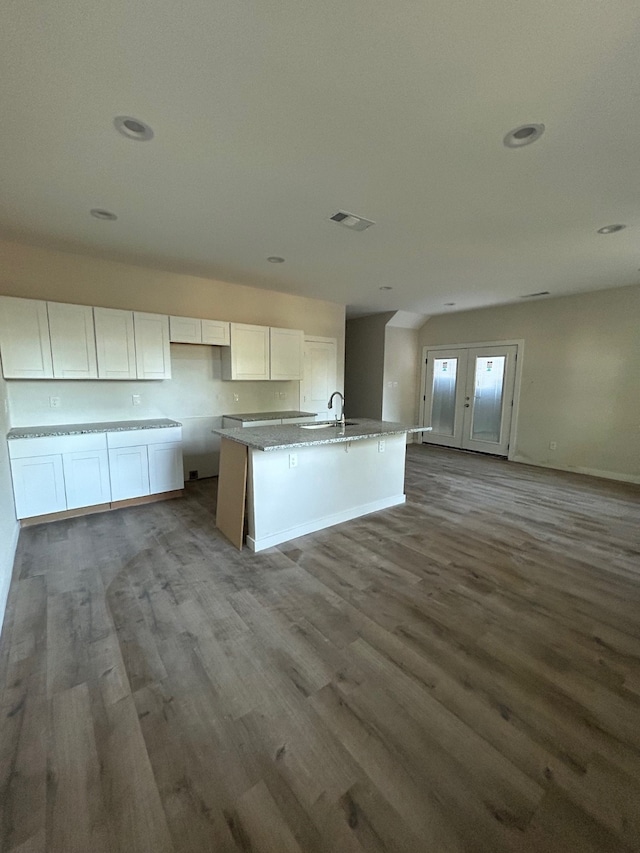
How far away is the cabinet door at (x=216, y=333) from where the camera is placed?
173 inches

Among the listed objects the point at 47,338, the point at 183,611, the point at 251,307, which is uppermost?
the point at 251,307

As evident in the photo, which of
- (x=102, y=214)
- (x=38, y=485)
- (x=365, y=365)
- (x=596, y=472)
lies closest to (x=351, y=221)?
(x=102, y=214)

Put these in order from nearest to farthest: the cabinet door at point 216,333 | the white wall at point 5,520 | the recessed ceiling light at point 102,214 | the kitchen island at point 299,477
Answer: the white wall at point 5,520
the recessed ceiling light at point 102,214
the kitchen island at point 299,477
the cabinet door at point 216,333

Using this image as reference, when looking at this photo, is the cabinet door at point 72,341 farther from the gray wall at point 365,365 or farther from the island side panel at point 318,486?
the gray wall at point 365,365

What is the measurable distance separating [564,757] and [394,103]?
290 centimetres

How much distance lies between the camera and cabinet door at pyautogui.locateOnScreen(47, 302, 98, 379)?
11.3 feet

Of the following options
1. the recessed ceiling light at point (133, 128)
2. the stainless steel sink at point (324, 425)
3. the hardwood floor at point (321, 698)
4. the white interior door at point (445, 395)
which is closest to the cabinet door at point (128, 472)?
the hardwood floor at point (321, 698)

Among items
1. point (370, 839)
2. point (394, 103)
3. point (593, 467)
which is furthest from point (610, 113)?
point (593, 467)

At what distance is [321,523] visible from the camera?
11.0ft

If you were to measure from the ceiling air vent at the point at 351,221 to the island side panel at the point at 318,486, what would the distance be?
6.35ft

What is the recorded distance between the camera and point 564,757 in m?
1.35

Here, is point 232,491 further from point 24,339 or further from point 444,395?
point 444,395

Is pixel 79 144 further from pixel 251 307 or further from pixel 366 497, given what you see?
pixel 366 497

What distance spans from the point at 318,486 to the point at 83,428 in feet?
8.27
